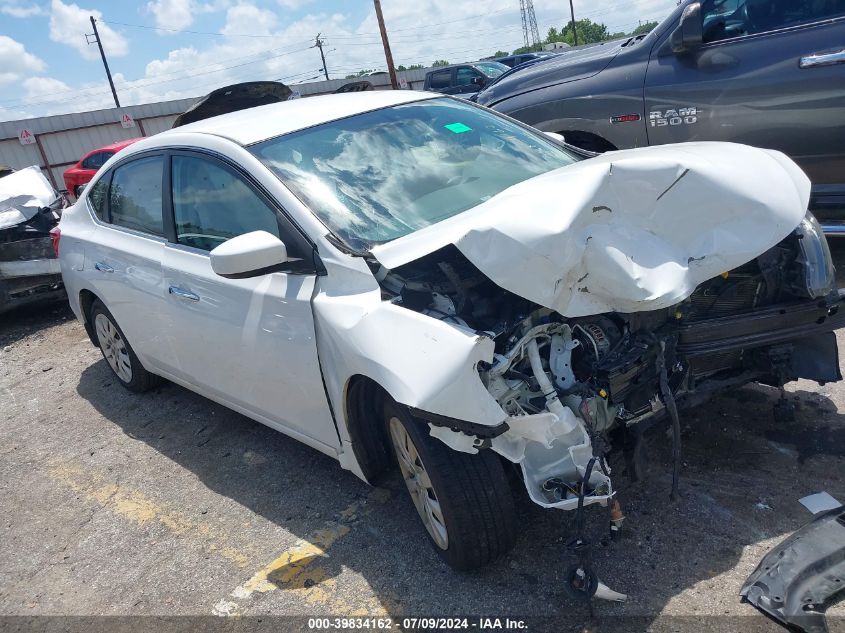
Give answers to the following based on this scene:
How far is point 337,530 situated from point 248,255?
1.34m

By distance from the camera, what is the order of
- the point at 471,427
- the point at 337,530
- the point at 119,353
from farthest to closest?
the point at 119,353
the point at 337,530
the point at 471,427

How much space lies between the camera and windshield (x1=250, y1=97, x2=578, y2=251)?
3021 millimetres

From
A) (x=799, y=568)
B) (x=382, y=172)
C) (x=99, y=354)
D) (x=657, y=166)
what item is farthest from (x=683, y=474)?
(x=99, y=354)

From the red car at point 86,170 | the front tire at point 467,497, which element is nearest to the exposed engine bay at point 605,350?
the front tire at point 467,497

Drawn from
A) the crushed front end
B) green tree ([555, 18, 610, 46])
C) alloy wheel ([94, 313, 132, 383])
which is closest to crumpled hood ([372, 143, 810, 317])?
alloy wheel ([94, 313, 132, 383])

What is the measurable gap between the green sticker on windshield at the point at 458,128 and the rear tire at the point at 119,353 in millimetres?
2681

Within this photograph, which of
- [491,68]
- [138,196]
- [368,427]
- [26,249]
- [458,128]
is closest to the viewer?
[368,427]

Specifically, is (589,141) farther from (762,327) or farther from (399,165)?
(762,327)

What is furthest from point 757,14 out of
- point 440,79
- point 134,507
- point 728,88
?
point 440,79

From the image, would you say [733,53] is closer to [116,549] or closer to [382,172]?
[382,172]

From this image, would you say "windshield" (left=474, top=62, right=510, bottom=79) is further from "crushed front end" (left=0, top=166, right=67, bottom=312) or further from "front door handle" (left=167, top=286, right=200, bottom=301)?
"front door handle" (left=167, top=286, right=200, bottom=301)

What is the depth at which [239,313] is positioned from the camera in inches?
129

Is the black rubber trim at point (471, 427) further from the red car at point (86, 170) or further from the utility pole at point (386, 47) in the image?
the utility pole at point (386, 47)

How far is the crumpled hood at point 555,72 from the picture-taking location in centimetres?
549
